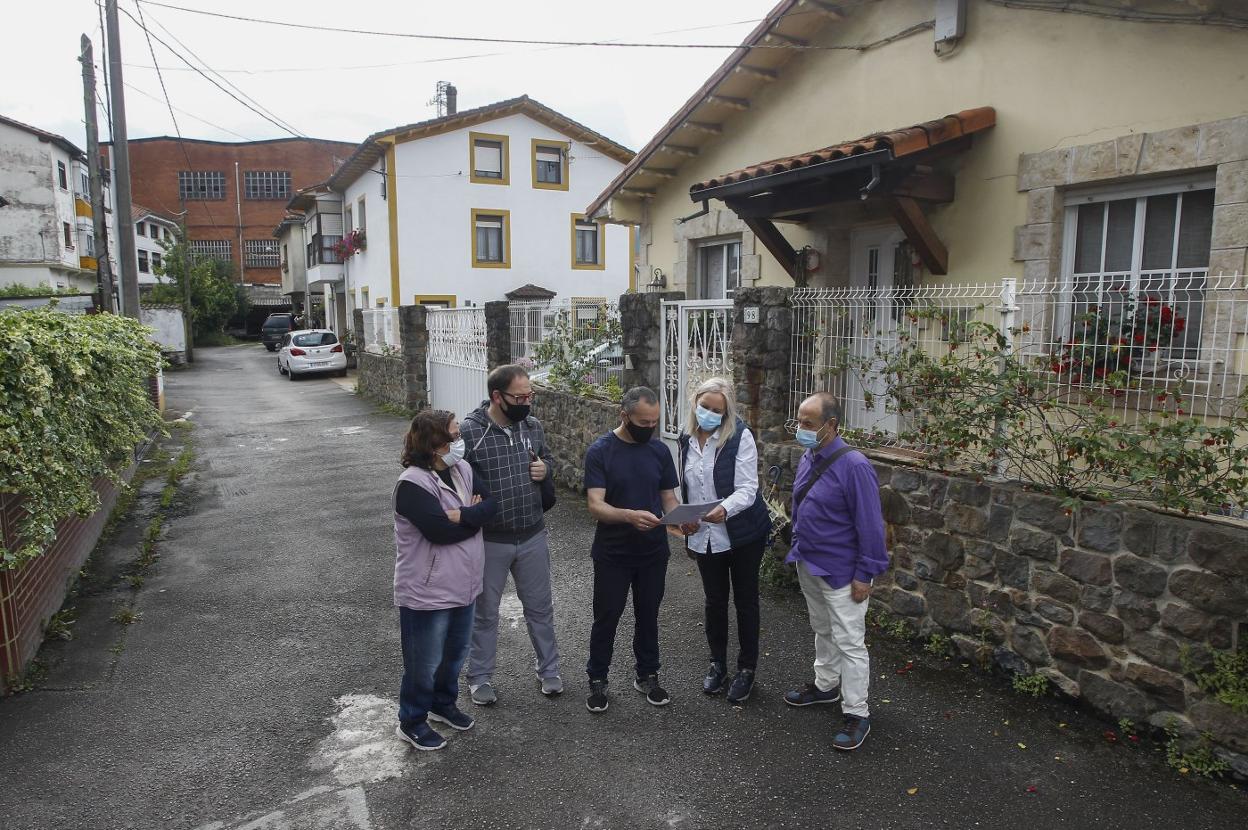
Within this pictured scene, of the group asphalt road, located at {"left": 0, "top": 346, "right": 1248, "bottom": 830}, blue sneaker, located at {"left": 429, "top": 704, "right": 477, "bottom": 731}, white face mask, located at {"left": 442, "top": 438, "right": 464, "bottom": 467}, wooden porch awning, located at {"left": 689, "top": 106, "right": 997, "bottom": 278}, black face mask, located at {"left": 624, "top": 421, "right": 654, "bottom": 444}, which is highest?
wooden porch awning, located at {"left": 689, "top": 106, "right": 997, "bottom": 278}

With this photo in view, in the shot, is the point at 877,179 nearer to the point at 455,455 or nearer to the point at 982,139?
the point at 982,139

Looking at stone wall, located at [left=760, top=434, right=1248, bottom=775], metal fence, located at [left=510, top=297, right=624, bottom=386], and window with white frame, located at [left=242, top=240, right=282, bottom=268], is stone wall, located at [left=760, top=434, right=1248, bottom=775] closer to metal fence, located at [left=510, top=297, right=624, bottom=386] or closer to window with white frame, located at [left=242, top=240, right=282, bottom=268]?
metal fence, located at [left=510, top=297, right=624, bottom=386]

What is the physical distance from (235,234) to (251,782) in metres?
56.7

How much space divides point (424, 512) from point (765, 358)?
135 inches

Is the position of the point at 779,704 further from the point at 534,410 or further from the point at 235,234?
the point at 235,234

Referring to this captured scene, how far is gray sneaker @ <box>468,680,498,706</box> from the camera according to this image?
432cm

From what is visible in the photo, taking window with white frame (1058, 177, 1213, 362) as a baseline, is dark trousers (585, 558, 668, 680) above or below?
below

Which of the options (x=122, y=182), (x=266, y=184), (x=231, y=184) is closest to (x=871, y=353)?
(x=122, y=182)

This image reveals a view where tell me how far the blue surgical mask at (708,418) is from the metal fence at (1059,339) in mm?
1571

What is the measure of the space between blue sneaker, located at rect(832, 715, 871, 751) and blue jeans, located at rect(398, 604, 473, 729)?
1869 millimetres

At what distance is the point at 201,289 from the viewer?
3869cm

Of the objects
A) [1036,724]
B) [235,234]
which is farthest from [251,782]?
[235,234]

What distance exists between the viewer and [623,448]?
4.19 m

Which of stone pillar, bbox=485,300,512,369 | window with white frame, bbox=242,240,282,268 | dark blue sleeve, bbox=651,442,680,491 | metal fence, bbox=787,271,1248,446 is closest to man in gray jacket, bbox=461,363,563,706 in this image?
dark blue sleeve, bbox=651,442,680,491
